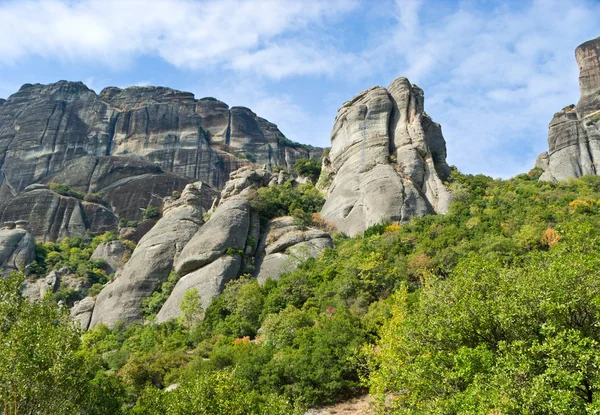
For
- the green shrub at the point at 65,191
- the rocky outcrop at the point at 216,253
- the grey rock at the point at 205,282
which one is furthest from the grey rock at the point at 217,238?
the green shrub at the point at 65,191

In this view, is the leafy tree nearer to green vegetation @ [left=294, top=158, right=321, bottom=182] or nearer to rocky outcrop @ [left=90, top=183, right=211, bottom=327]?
rocky outcrop @ [left=90, top=183, right=211, bottom=327]

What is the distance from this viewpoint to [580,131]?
72188 mm

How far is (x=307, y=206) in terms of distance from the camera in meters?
57.0

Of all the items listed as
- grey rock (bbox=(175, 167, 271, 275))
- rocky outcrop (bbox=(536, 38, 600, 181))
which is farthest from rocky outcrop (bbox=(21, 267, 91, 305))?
rocky outcrop (bbox=(536, 38, 600, 181))

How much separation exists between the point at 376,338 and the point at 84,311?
3254cm

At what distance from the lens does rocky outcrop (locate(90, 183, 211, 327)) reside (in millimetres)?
46188

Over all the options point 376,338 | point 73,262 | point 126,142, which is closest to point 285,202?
point 73,262

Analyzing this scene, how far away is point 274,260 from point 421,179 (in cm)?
1697

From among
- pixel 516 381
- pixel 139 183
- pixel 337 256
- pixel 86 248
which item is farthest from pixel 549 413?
pixel 139 183

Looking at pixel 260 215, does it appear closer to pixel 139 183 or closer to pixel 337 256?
pixel 337 256

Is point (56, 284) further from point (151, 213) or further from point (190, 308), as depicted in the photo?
point (190, 308)

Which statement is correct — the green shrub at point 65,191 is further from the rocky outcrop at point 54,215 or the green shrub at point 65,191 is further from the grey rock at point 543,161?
the grey rock at point 543,161

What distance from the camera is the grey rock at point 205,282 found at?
1682 inches

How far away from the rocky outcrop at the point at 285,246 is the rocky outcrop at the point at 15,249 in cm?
3225
